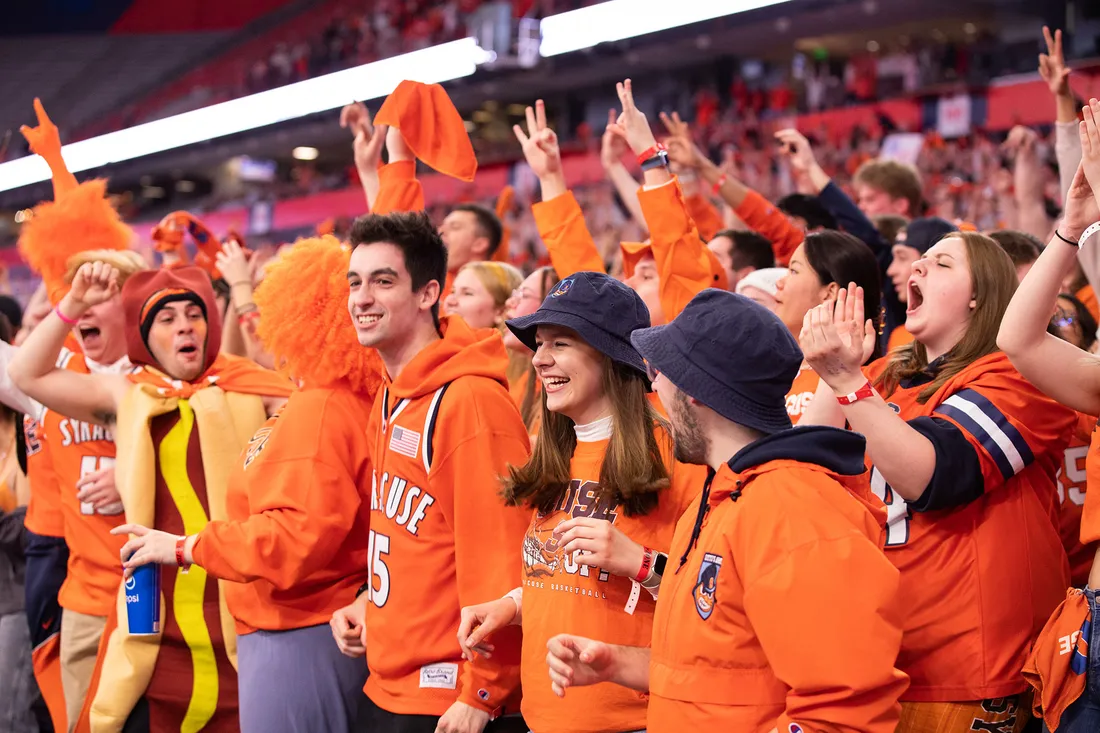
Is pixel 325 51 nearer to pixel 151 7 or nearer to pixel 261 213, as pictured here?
pixel 261 213

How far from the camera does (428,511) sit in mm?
2721

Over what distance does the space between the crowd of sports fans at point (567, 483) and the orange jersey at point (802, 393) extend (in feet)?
0.05

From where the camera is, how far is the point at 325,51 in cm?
2295

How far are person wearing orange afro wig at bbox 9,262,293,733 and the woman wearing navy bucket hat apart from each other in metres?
1.16

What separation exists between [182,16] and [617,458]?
99.1 feet

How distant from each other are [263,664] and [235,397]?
34.6 inches

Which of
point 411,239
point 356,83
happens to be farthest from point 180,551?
point 356,83

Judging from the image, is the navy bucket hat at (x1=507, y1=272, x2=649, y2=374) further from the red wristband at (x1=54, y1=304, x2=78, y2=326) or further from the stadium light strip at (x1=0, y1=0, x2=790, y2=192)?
the stadium light strip at (x1=0, y1=0, x2=790, y2=192)

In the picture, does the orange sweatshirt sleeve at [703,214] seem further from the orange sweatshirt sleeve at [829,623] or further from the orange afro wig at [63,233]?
the orange sweatshirt sleeve at [829,623]

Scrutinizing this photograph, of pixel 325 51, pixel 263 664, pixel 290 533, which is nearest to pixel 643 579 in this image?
pixel 290 533

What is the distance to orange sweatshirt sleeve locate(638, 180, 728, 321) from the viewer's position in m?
3.41

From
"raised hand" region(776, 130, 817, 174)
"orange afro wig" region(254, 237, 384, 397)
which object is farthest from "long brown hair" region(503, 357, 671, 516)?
"raised hand" region(776, 130, 817, 174)

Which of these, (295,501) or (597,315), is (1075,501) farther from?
(295,501)

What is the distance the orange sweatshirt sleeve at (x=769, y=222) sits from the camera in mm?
4406
